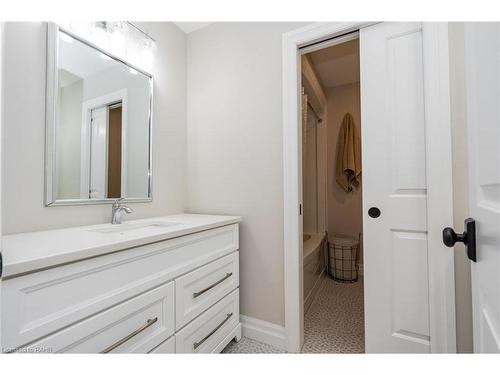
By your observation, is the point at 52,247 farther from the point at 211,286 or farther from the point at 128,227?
the point at 211,286

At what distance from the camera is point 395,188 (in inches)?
45.7

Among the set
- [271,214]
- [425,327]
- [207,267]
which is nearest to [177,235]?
[207,267]

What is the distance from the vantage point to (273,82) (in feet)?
4.85

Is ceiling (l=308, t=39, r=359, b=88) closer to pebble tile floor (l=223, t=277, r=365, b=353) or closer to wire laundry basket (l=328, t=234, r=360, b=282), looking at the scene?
wire laundry basket (l=328, t=234, r=360, b=282)

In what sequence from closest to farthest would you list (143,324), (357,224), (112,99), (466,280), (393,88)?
(143,324) → (466,280) → (393,88) → (112,99) → (357,224)

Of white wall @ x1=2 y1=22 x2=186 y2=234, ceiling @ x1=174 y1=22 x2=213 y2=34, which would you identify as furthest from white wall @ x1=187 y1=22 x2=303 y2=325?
white wall @ x1=2 y1=22 x2=186 y2=234

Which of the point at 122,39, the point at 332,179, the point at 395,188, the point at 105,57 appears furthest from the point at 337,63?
the point at 105,57

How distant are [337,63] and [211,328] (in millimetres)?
2664

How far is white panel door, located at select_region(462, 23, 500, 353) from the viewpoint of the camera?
14.0 inches

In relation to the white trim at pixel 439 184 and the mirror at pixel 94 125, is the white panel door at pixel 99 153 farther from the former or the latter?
the white trim at pixel 439 184

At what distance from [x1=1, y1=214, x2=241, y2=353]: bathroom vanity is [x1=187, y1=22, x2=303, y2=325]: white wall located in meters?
0.29
